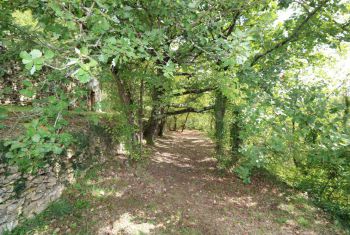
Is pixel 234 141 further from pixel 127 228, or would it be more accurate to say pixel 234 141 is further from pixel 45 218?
pixel 45 218

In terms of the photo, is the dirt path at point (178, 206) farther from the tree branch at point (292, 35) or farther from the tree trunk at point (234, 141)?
the tree branch at point (292, 35)

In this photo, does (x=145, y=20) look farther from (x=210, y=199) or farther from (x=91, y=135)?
(x=210, y=199)

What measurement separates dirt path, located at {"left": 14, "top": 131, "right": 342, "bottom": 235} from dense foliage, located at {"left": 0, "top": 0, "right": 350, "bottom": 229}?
3.08 ft

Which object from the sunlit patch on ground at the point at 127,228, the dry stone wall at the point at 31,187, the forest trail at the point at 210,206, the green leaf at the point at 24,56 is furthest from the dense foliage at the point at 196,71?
the sunlit patch on ground at the point at 127,228

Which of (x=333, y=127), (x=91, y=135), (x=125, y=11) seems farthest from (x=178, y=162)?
(x=125, y=11)

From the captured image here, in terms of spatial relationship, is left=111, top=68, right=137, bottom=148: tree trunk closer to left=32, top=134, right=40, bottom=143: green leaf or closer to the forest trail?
the forest trail

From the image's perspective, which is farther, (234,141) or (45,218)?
(234,141)

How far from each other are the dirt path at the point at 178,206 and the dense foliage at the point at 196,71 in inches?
36.9

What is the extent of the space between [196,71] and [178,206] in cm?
360

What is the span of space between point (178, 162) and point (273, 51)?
5.73 metres

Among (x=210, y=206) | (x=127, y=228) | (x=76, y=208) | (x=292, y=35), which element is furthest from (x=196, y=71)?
(x=76, y=208)

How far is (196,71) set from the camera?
5203 mm

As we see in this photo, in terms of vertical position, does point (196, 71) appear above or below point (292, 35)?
below

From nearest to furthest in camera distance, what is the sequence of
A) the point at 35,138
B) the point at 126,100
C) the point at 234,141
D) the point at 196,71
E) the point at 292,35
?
the point at 35,138 → the point at 196,71 → the point at 292,35 → the point at 126,100 → the point at 234,141
